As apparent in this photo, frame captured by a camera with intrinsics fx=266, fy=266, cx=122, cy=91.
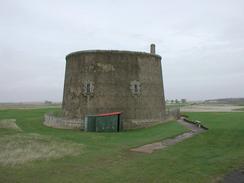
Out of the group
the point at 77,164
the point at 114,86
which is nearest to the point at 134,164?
the point at 77,164

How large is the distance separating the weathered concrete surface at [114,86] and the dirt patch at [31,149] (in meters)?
7.82

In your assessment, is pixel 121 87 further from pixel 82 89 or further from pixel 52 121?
pixel 52 121

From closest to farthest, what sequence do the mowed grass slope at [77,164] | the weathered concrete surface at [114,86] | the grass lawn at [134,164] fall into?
the grass lawn at [134,164]
the mowed grass slope at [77,164]
the weathered concrete surface at [114,86]

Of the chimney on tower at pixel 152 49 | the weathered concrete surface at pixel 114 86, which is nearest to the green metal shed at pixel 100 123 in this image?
the weathered concrete surface at pixel 114 86

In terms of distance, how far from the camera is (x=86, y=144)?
15.1 m

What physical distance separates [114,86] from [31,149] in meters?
11.0

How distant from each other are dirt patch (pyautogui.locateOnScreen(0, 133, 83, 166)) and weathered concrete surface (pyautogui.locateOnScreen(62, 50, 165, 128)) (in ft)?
25.7

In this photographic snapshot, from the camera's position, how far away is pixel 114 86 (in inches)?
917

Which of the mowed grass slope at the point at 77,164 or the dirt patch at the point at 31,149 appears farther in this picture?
the dirt patch at the point at 31,149

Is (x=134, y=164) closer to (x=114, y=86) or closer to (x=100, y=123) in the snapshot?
(x=100, y=123)

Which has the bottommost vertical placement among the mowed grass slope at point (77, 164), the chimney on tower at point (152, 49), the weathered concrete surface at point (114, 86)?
the mowed grass slope at point (77, 164)

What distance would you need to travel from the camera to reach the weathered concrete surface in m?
23.2

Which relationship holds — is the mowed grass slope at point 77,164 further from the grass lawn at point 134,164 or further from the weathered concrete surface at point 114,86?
the weathered concrete surface at point 114,86

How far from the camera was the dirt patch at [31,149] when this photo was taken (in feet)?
39.0
